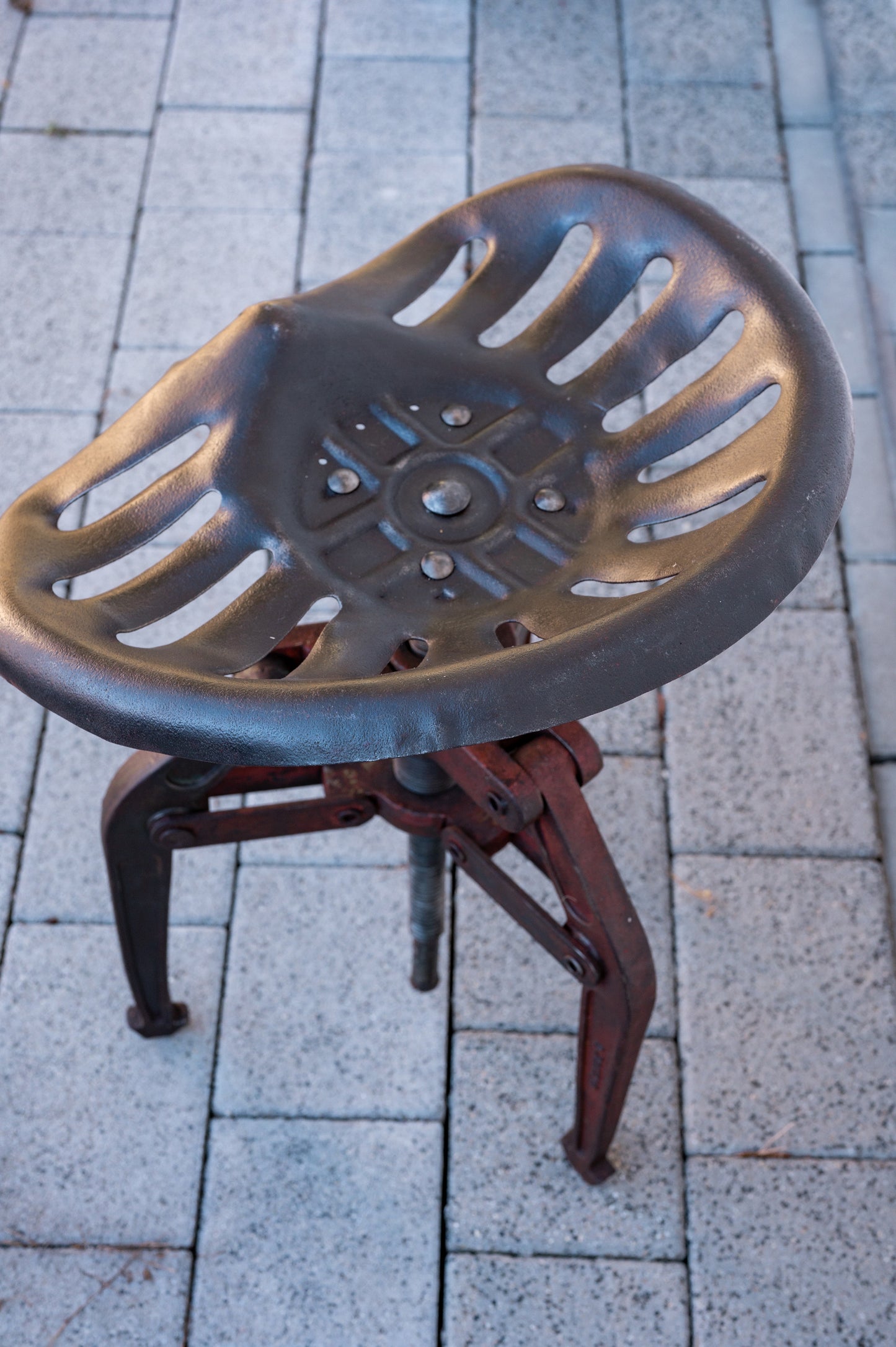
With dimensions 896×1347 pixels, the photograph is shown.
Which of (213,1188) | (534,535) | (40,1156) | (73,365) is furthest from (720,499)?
(73,365)

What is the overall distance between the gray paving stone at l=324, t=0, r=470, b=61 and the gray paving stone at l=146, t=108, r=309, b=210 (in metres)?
0.27

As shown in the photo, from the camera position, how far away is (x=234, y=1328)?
1661 mm

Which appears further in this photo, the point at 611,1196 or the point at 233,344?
the point at 611,1196

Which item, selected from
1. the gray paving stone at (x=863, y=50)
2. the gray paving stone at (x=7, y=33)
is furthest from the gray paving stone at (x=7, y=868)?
the gray paving stone at (x=863, y=50)

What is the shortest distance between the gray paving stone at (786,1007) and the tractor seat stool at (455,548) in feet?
1.04

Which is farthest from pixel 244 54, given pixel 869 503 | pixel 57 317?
pixel 869 503

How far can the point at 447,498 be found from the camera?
1.25m

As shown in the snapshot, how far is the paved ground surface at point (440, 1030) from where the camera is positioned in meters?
1.69

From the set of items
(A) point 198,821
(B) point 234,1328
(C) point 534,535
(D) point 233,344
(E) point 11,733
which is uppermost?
(D) point 233,344

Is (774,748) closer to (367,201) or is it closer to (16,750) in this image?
(16,750)

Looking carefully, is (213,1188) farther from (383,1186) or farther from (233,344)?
(233,344)

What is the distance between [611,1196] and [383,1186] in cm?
28

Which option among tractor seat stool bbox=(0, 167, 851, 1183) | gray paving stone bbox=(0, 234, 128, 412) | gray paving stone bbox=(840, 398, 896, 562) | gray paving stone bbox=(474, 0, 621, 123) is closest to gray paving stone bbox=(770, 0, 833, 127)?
gray paving stone bbox=(474, 0, 621, 123)

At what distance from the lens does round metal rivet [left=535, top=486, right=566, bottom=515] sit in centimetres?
128
